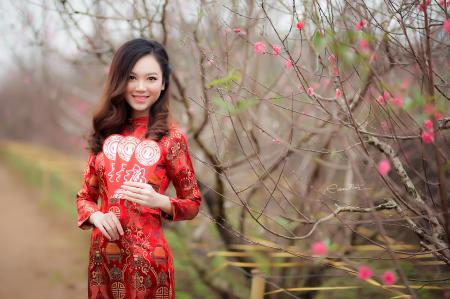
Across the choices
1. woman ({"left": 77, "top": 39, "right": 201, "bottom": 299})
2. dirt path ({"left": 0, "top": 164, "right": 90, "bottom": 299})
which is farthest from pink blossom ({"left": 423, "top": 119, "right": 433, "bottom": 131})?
dirt path ({"left": 0, "top": 164, "right": 90, "bottom": 299})

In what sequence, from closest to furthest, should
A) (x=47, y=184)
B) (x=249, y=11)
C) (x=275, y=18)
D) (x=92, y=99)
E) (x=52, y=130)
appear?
1. (x=249, y=11)
2. (x=275, y=18)
3. (x=92, y=99)
4. (x=47, y=184)
5. (x=52, y=130)

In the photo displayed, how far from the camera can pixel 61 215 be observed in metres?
8.59

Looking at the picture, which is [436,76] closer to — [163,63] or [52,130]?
[163,63]

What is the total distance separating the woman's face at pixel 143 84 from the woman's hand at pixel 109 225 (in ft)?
1.51

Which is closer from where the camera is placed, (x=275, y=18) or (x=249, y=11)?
(x=249, y=11)

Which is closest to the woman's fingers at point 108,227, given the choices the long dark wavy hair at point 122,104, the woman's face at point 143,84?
the long dark wavy hair at point 122,104

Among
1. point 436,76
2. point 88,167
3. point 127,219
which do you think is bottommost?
point 127,219

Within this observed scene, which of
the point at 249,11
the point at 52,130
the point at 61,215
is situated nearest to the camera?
the point at 249,11

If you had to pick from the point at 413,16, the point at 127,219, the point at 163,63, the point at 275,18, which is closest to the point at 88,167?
the point at 127,219

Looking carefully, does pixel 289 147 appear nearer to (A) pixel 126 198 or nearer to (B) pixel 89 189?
(A) pixel 126 198

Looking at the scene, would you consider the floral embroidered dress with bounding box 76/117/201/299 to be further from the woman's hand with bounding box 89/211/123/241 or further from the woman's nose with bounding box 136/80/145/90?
the woman's nose with bounding box 136/80/145/90

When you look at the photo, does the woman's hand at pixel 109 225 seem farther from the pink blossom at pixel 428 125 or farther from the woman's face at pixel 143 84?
the pink blossom at pixel 428 125

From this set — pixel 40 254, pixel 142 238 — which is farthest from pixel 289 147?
pixel 40 254

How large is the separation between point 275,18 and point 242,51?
0.45 metres
